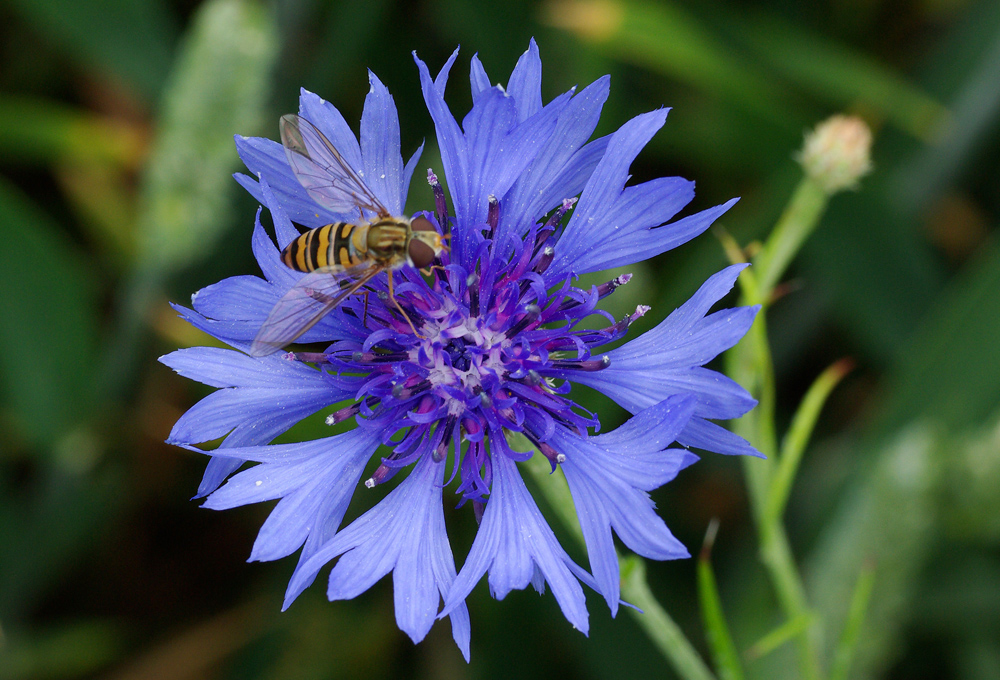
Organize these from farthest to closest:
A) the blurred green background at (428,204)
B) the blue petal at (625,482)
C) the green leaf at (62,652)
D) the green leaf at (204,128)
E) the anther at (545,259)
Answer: the green leaf at (62,652) → the blurred green background at (428,204) → the green leaf at (204,128) → the anther at (545,259) → the blue petal at (625,482)

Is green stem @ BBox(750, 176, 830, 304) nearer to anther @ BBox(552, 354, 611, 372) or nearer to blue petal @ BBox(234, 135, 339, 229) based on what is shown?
anther @ BBox(552, 354, 611, 372)

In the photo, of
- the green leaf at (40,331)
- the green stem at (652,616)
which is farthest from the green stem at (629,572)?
the green leaf at (40,331)

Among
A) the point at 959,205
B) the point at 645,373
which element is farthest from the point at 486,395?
the point at 959,205

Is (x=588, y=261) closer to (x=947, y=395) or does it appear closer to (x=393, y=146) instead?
(x=393, y=146)

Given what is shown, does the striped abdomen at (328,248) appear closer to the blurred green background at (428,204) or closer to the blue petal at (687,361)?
the blue petal at (687,361)

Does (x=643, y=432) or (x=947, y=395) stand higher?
(x=643, y=432)

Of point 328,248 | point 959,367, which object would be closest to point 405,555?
point 328,248

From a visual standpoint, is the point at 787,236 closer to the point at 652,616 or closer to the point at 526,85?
the point at 526,85
